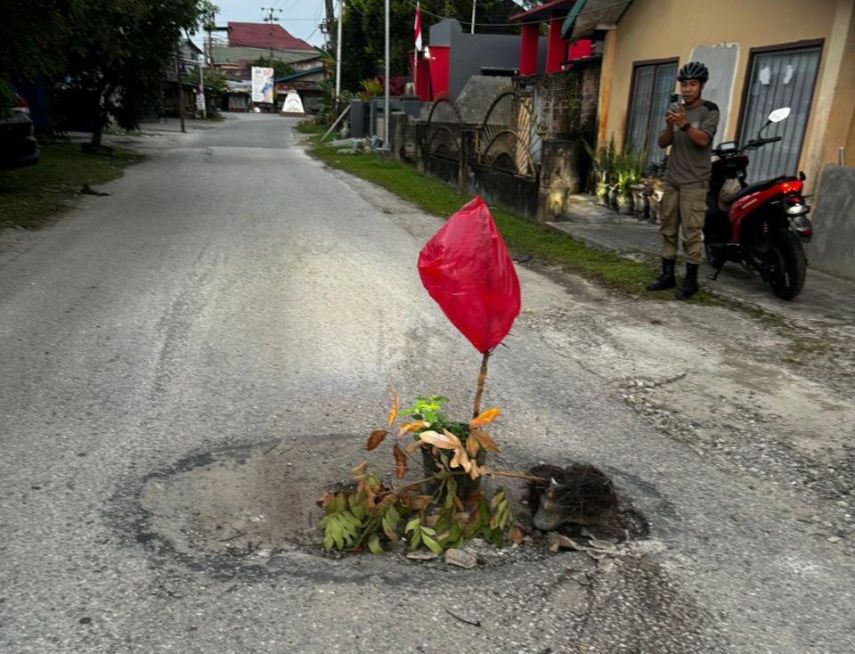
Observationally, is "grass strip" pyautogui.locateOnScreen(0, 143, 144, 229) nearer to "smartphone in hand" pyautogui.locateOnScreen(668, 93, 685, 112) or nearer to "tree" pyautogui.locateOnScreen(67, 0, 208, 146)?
"tree" pyautogui.locateOnScreen(67, 0, 208, 146)

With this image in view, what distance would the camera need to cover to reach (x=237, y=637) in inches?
88.1

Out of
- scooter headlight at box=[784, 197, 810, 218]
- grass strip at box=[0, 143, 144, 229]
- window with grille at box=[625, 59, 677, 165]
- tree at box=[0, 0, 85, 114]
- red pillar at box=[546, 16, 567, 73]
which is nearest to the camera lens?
scooter headlight at box=[784, 197, 810, 218]

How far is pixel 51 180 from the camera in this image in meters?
12.0

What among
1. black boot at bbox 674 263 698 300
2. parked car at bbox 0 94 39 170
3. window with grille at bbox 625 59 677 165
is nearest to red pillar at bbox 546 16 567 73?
window with grille at bbox 625 59 677 165

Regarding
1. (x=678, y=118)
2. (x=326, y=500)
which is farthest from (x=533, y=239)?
(x=326, y=500)

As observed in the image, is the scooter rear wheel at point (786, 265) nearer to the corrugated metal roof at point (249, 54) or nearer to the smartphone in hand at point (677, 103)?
the smartphone in hand at point (677, 103)

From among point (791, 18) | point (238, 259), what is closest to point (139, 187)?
point (238, 259)

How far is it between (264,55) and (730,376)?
296ft

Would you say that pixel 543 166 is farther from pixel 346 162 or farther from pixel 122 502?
pixel 346 162

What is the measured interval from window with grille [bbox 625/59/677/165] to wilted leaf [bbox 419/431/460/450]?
8737mm

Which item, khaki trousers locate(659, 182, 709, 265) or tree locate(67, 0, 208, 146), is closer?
khaki trousers locate(659, 182, 709, 265)

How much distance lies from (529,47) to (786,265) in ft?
51.9

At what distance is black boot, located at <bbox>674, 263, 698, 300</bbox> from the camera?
20.2ft

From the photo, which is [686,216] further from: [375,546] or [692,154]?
[375,546]
